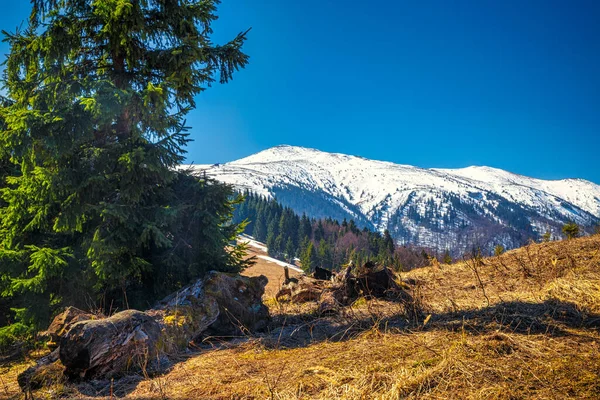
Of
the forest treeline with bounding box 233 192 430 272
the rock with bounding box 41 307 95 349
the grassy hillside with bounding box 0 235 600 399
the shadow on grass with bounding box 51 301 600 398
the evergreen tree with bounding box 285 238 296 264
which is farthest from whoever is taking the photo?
the evergreen tree with bounding box 285 238 296 264

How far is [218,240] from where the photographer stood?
A: 6777mm

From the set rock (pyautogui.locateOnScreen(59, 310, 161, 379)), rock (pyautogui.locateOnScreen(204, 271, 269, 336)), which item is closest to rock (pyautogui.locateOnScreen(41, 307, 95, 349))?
rock (pyautogui.locateOnScreen(59, 310, 161, 379))

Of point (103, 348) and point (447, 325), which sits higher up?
point (447, 325)

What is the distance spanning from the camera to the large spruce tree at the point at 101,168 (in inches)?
237

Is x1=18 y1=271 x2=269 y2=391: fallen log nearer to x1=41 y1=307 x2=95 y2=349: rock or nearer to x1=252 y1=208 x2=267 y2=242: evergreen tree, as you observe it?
x1=41 y1=307 x2=95 y2=349: rock

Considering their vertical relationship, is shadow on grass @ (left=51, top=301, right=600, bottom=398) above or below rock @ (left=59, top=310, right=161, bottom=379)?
above

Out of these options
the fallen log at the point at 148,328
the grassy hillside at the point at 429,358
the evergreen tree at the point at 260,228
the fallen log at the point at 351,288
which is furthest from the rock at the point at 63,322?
the evergreen tree at the point at 260,228

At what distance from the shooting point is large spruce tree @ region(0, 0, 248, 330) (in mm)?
6012

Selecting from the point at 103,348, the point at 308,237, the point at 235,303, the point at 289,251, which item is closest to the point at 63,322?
the point at 103,348

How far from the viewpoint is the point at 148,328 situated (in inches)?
172

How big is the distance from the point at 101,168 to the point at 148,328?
3.79m

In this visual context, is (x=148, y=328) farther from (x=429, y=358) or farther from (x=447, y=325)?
(x=447, y=325)

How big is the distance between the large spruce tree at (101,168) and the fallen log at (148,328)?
1101mm

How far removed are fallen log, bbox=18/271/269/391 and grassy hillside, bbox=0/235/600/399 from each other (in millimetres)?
273
